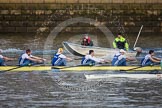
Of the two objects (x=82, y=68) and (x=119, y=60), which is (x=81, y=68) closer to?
(x=82, y=68)


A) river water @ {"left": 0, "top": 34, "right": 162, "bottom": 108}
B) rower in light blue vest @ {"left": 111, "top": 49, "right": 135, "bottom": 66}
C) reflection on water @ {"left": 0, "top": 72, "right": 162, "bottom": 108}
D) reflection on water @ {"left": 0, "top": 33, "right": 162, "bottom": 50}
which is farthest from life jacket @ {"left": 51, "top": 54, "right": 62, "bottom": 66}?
reflection on water @ {"left": 0, "top": 33, "right": 162, "bottom": 50}

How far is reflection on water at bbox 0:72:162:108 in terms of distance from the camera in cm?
2670

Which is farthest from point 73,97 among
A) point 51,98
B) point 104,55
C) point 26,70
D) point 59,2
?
point 59,2

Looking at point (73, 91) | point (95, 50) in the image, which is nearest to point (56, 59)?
point (73, 91)

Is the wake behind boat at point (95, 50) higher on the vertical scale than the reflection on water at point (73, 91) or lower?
higher

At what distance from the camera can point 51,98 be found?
27812 millimetres

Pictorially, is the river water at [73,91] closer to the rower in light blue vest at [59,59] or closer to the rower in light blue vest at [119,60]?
the rower in light blue vest at [59,59]

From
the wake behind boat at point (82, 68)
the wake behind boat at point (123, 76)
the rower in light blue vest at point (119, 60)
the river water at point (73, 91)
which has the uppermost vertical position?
the rower in light blue vest at point (119, 60)

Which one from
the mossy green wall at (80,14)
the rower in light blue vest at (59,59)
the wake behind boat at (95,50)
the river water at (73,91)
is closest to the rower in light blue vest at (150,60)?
the river water at (73,91)

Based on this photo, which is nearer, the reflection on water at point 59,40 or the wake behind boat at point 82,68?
the wake behind boat at point 82,68

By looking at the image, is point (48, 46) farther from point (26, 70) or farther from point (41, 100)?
point (41, 100)

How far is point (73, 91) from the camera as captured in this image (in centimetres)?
2970

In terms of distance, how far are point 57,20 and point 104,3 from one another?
5050mm

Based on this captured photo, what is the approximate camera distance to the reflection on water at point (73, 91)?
26703mm
